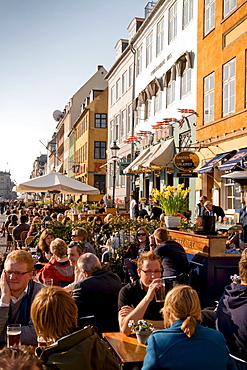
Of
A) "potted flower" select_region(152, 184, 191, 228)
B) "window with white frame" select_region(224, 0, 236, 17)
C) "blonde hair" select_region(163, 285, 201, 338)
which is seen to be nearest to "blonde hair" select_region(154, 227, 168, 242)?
"potted flower" select_region(152, 184, 191, 228)

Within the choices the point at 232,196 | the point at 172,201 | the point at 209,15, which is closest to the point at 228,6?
the point at 209,15

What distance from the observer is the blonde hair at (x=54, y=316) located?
3215mm

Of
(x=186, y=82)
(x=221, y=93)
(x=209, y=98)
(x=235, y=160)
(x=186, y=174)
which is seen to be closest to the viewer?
(x=235, y=160)

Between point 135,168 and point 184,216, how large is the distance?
47.9ft

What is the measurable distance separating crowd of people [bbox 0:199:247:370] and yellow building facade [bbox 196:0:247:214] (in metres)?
9.65

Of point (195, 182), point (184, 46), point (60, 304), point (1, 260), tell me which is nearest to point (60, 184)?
point (195, 182)

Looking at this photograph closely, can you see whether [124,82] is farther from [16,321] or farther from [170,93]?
[16,321]

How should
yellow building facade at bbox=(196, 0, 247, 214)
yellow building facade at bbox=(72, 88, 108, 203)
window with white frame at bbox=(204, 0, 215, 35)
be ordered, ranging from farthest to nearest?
yellow building facade at bbox=(72, 88, 108, 203) → window with white frame at bbox=(204, 0, 215, 35) → yellow building facade at bbox=(196, 0, 247, 214)

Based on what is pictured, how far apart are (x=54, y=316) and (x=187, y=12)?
66.1 feet

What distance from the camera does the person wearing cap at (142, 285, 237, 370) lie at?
3.16 metres

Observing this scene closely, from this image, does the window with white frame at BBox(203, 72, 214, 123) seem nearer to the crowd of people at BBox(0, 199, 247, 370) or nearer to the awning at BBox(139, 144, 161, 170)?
the awning at BBox(139, 144, 161, 170)

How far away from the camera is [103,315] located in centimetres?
515

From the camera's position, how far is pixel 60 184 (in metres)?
17.1

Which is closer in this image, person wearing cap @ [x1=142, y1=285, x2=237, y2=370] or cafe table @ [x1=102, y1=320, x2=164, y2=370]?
person wearing cap @ [x1=142, y1=285, x2=237, y2=370]
